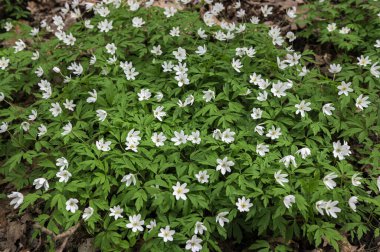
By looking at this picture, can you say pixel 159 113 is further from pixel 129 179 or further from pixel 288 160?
pixel 288 160

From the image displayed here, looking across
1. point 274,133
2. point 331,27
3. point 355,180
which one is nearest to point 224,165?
point 274,133

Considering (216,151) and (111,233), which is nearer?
(111,233)

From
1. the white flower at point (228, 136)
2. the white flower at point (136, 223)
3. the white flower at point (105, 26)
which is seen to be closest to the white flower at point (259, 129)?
the white flower at point (228, 136)

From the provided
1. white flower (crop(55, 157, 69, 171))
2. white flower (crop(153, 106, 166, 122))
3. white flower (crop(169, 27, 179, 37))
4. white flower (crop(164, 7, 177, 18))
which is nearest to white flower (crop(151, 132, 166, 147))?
white flower (crop(153, 106, 166, 122))

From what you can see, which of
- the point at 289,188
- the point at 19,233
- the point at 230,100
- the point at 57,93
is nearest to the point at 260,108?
the point at 230,100

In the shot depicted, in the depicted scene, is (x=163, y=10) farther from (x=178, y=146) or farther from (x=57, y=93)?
(x=178, y=146)

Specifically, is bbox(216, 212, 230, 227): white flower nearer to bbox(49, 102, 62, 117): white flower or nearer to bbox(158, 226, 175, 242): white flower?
bbox(158, 226, 175, 242): white flower
